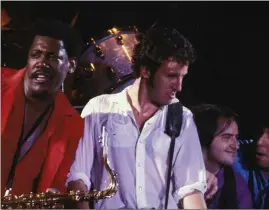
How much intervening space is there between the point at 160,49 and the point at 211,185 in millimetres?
1029

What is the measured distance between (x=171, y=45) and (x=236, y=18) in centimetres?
63

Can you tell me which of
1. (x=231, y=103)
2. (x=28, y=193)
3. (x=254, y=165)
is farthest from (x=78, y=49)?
(x=254, y=165)

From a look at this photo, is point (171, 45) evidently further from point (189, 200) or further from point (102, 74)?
point (189, 200)

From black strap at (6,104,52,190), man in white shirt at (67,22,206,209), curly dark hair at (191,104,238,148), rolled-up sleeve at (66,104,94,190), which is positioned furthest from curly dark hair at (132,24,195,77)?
black strap at (6,104,52,190)

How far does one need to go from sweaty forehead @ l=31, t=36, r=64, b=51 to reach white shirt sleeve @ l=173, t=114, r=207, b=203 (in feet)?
3.12

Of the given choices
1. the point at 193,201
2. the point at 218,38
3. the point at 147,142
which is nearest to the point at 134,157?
the point at 147,142

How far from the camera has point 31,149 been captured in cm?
307

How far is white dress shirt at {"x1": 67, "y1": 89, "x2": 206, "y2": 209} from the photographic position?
3.20 metres

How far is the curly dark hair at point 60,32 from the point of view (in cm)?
319

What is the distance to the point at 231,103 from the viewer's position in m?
3.70

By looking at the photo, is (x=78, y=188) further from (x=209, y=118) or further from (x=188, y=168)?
(x=209, y=118)

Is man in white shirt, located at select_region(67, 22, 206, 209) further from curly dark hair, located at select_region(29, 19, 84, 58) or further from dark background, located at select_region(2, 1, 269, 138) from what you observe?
curly dark hair, located at select_region(29, 19, 84, 58)

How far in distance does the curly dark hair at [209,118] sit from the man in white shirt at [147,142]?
11.0 inches

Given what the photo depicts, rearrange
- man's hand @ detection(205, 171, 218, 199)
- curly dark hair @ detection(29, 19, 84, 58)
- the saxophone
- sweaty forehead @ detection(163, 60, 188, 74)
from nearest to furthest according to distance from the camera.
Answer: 1. the saxophone
2. curly dark hair @ detection(29, 19, 84, 58)
3. sweaty forehead @ detection(163, 60, 188, 74)
4. man's hand @ detection(205, 171, 218, 199)
